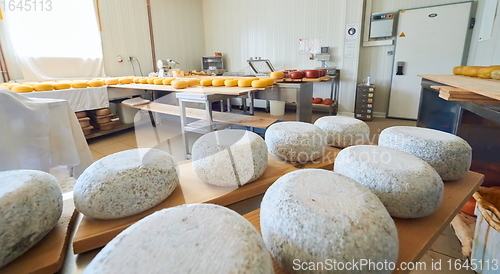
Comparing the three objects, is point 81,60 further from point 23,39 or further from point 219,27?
point 219,27

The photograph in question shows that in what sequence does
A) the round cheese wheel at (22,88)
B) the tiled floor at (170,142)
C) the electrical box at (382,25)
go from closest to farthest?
the tiled floor at (170,142) → the round cheese wheel at (22,88) → the electrical box at (382,25)

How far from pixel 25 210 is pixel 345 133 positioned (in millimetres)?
877

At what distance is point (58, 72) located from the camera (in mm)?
3549

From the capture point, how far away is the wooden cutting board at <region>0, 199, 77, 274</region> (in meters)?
0.40

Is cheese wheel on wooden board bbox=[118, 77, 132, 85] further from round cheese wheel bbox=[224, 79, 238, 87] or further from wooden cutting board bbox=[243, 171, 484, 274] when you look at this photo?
wooden cutting board bbox=[243, 171, 484, 274]

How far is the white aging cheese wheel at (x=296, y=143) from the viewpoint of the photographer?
71 cm

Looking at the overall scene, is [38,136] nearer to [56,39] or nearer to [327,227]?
[327,227]

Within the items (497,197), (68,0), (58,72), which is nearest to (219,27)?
(68,0)

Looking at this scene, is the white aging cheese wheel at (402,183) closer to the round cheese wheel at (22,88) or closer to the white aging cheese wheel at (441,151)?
the white aging cheese wheel at (441,151)

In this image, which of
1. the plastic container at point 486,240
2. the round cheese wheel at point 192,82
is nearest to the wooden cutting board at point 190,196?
the plastic container at point 486,240

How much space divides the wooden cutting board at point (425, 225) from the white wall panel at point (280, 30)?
4.01 meters

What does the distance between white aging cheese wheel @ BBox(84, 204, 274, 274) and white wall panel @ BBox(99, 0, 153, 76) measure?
4.65 metres

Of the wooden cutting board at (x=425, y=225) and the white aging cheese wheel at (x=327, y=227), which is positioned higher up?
the white aging cheese wheel at (x=327, y=227)

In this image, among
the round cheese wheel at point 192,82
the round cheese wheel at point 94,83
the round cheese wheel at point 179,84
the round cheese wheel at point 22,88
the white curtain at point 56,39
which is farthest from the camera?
the white curtain at point 56,39
